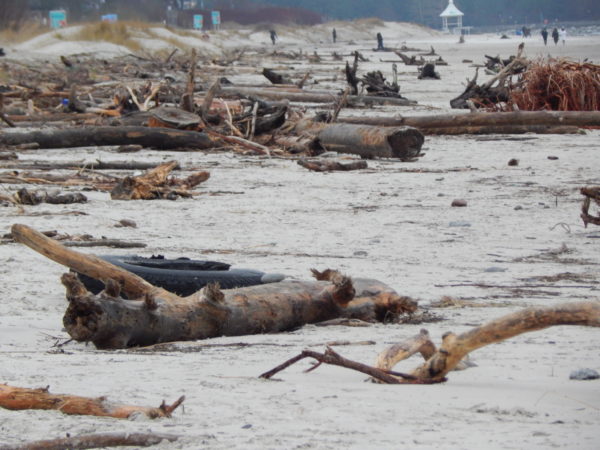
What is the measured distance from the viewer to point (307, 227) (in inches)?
294

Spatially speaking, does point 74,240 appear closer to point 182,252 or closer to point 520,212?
point 182,252

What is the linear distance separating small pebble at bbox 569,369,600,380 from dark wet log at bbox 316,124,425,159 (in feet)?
28.8

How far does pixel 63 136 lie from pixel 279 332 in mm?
8857

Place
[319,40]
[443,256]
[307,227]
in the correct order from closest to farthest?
1. [443,256]
2. [307,227]
3. [319,40]

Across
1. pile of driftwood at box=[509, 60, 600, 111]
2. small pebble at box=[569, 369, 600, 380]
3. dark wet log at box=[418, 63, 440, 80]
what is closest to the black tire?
small pebble at box=[569, 369, 600, 380]

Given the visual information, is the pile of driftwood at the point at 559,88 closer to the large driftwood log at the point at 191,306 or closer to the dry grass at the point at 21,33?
the large driftwood log at the point at 191,306

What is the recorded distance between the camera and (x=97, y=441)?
2414 mm

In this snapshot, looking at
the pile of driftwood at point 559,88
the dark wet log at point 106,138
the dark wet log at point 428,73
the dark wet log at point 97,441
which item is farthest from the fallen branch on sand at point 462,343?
the dark wet log at point 428,73

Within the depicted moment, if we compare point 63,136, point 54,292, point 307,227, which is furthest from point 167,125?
point 54,292

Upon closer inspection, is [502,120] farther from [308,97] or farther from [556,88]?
[308,97]

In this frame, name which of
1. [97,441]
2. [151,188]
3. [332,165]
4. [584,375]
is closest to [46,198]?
[151,188]

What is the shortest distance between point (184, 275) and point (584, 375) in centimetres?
214

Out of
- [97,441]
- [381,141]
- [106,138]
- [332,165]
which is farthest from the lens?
[106,138]

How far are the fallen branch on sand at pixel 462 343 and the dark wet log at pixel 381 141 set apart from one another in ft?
A: 28.7
